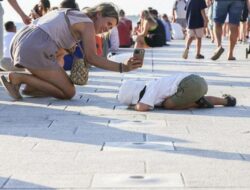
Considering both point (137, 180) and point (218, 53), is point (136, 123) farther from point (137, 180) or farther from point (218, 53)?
point (218, 53)

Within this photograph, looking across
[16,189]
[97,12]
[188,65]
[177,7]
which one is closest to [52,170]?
[16,189]

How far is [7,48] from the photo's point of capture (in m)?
10.7

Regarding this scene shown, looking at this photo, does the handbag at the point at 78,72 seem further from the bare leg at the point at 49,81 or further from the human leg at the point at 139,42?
the human leg at the point at 139,42

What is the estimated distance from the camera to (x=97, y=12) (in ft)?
22.2

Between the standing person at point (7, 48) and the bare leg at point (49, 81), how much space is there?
98.7 inches

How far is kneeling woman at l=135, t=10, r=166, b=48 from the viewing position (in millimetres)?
14992

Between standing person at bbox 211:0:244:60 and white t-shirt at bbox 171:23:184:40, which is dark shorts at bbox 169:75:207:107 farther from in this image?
white t-shirt at bbox 171:23:184:40

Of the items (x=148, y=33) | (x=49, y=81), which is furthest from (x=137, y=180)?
(x=148, y=33)

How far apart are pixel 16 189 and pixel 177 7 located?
2232 centimetres

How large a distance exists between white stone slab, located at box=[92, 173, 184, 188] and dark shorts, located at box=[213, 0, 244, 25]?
8.35m

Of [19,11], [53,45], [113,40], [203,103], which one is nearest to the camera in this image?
[203,103]

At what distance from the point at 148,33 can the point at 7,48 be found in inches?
226

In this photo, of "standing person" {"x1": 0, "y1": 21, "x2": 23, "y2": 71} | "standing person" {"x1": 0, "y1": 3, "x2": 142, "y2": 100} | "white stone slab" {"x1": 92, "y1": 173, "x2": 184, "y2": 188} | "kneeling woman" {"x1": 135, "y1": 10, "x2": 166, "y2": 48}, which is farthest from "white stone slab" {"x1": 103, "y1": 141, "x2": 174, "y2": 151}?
"kneeling woman" {"x1": 135, "y1": 10, "x2": 166, "y2": 48}

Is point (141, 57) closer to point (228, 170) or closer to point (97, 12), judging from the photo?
point (97, 12)
